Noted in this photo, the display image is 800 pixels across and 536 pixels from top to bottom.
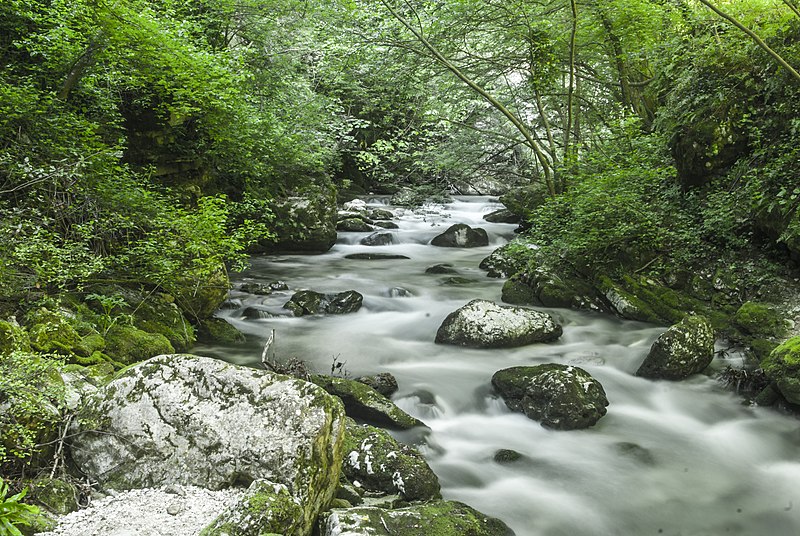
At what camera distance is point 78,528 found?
2.55m

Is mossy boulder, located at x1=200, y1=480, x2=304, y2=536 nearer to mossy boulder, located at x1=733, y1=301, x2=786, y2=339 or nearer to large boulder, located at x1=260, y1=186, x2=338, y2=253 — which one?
mossy boulder, located at x1=733, y1=301, x2=786, y2=339

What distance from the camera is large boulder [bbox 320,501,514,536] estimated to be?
288cm

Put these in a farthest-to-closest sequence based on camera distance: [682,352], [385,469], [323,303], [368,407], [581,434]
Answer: [323,303] < [682,352] < [581,434] < [368,407] < [385,469]

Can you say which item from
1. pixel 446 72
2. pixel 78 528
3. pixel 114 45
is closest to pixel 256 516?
pixel 78 528

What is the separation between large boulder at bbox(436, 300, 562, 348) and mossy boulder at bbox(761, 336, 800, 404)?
2.65 meters

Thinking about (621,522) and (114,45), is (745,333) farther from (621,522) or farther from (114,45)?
(114,45)

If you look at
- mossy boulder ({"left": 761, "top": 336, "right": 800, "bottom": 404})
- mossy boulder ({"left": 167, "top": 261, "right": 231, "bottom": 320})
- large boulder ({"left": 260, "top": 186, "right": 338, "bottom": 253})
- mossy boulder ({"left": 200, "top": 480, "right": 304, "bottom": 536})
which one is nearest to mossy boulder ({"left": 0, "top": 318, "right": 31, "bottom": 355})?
mossy boulder ({"left": 200, "top": 480, "right": 304, "bottom": 536})

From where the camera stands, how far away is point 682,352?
20.9 ft

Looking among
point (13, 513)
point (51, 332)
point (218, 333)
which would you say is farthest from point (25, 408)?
point (218, 333)

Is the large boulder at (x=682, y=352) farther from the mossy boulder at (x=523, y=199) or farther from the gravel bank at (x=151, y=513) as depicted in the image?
the mossy boulder at (x=523, y=199)

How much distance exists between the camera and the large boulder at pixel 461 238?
1481cm

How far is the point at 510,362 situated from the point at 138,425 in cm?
479

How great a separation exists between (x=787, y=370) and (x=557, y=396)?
7.78 ft

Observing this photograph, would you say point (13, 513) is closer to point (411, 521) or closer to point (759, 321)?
point (411, 521)
